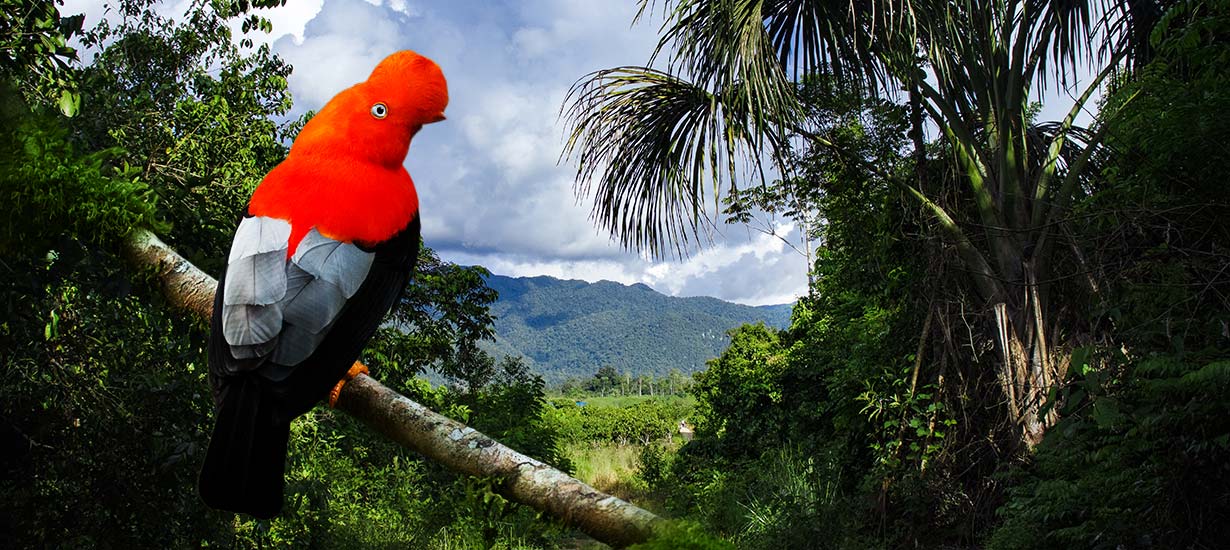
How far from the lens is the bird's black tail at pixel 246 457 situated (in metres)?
0.82

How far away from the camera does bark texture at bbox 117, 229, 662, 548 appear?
908mm

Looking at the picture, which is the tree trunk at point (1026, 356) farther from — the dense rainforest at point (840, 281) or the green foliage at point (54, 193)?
the green foliage at point (54, 193)

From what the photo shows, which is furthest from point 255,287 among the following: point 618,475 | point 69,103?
point 618,475

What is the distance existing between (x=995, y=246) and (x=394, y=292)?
4.61 meters

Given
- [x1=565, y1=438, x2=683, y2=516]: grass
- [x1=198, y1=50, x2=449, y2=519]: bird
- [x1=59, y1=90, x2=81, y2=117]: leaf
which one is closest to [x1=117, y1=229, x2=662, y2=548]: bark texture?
[x1=198, y1=50, x2=449, y2=519]: bird

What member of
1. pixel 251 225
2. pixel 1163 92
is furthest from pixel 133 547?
pixel 1163 92

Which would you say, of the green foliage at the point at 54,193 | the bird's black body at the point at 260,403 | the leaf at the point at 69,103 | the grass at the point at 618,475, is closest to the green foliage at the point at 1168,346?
the bird's black body at the point at 260,403

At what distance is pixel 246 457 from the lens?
2.75 ft

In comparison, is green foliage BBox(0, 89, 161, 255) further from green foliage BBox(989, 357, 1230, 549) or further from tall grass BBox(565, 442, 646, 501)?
tall grass BBox(565, 442, 646, 501)

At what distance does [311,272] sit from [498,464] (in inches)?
13.6

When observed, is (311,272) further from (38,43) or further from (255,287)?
(38,43)

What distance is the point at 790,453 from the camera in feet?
26.9

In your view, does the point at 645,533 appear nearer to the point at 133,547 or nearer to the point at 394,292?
the point at 394,292

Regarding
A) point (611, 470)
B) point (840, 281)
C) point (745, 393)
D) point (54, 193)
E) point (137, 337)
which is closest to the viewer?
point (54, 193)
